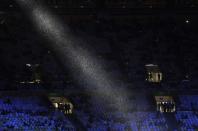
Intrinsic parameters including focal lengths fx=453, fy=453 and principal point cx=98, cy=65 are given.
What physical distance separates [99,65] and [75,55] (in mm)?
1540

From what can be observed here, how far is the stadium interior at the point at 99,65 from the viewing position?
22.8 m

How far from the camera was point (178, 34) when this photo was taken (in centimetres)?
2638

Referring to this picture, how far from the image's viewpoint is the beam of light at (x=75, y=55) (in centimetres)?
2392

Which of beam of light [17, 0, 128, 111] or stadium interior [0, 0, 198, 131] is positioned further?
beam of light [17, 0, 128, 111]

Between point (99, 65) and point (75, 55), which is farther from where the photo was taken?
point (75, 55)

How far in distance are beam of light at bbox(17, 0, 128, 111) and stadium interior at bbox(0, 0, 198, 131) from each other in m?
0.05

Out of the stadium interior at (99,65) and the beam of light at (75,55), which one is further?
the beam of light at (75,55)

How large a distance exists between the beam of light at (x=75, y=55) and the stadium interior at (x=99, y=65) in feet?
0.18

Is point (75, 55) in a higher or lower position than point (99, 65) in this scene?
higher

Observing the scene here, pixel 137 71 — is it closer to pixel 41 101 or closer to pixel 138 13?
pixel 138 13

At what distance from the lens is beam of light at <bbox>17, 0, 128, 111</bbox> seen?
23.9 meters

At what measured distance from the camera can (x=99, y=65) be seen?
25.4m

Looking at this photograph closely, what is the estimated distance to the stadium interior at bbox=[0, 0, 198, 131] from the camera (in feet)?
74.7

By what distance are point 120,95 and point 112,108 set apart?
2.99ft
